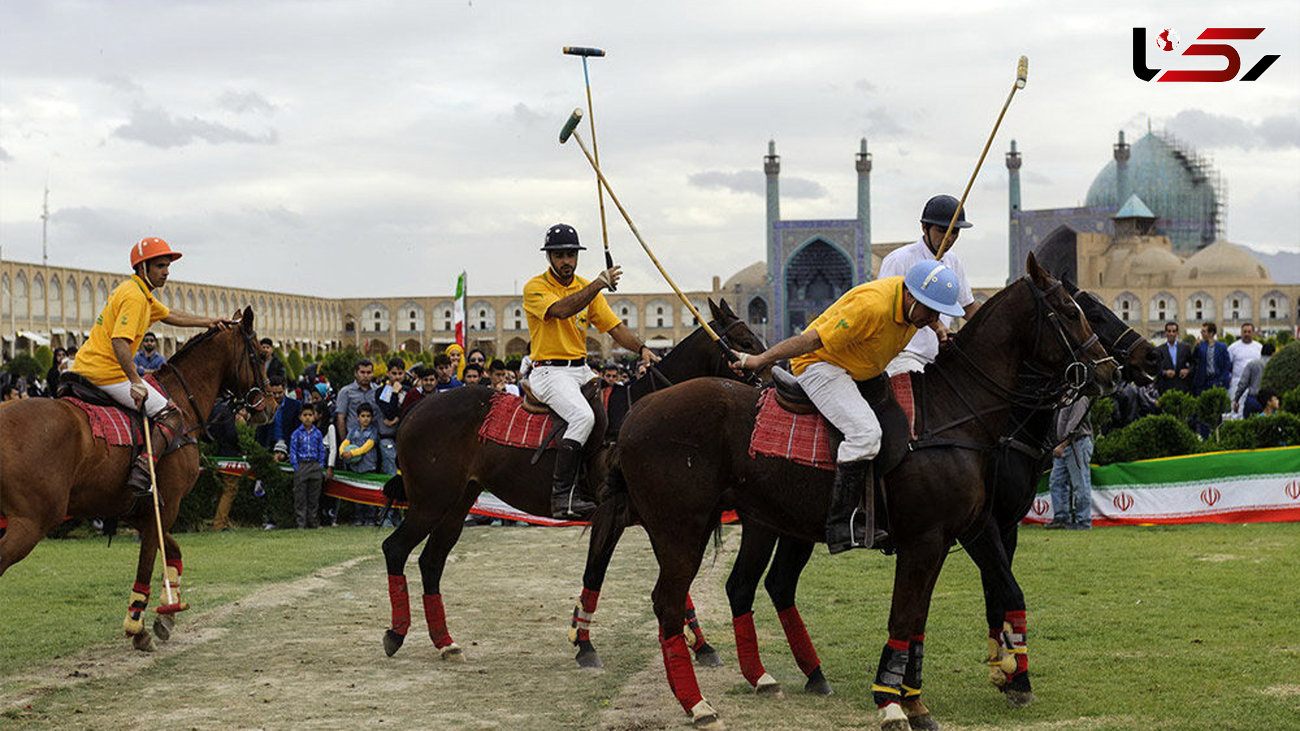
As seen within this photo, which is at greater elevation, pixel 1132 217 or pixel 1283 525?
pixel 1132 217

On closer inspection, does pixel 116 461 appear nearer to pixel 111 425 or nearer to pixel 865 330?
pixel 111 425

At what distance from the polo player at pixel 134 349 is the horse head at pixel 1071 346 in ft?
18.3

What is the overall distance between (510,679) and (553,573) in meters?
4.79

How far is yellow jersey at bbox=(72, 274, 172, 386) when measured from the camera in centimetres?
892

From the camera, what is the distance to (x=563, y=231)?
886 cm

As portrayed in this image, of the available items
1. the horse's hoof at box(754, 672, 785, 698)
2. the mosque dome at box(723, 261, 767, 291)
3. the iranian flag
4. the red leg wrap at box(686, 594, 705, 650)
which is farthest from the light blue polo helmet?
the mosque dome at box(723, 261, 767, 291)

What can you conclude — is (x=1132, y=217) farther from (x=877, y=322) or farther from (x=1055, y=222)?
(x=877, y=322)

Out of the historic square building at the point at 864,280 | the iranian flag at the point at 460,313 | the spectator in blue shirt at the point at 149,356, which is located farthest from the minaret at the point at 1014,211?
the spectator in blue shirt at the point at 149,356

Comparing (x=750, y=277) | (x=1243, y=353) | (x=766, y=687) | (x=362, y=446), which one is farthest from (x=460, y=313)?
(x=750, y=277)

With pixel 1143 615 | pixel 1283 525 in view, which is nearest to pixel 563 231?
pixel 1143 615

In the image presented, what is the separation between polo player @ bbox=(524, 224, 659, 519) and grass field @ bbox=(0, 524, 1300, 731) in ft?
3.74

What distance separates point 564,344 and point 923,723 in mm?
3489

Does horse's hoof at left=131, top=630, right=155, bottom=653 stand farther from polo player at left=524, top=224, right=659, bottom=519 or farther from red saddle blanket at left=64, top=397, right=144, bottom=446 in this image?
polo player at left=524, top=224, right=659, bottom=519

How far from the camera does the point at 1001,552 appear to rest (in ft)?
24.1
